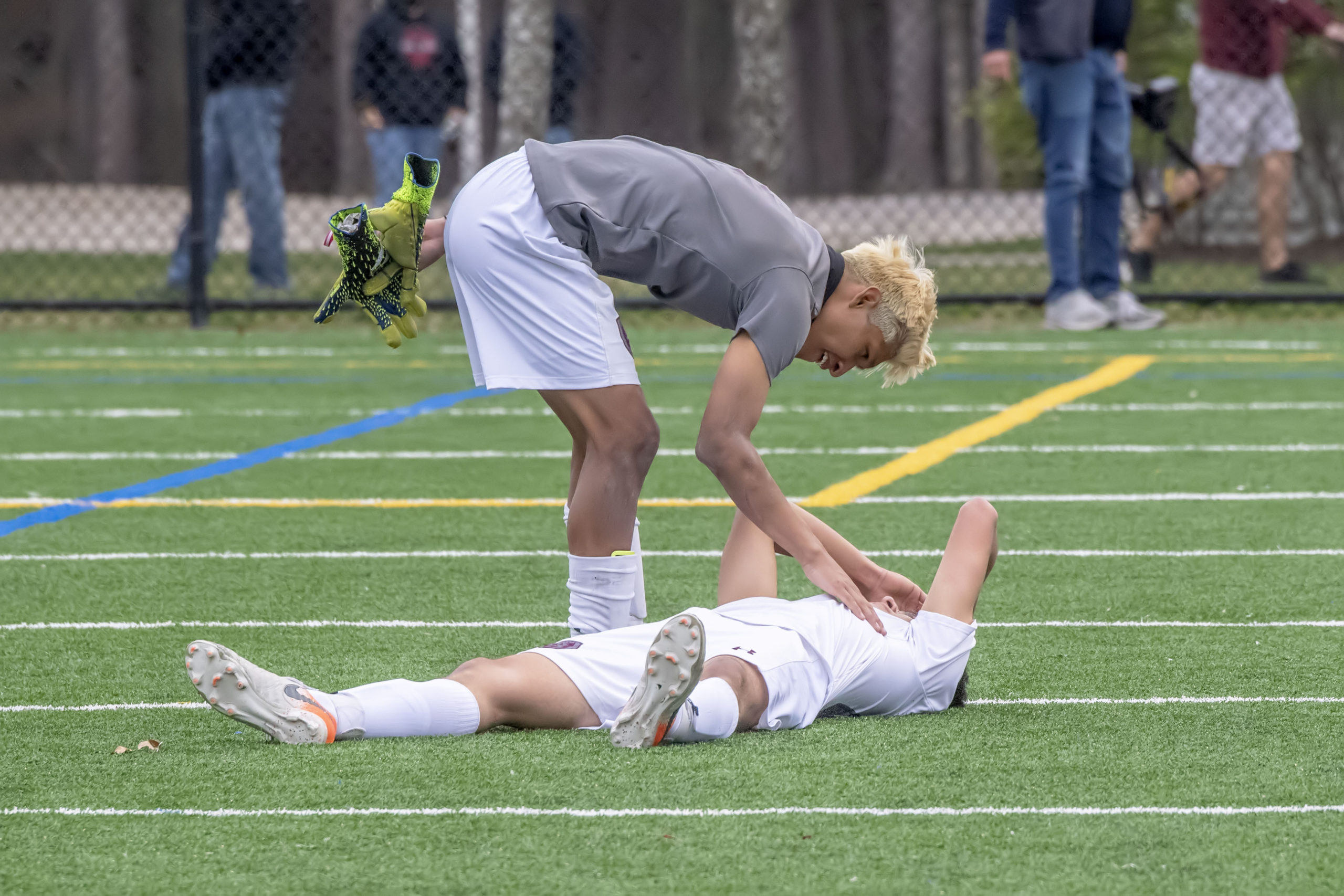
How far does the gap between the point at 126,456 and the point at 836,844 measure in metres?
5.19

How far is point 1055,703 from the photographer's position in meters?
3.99

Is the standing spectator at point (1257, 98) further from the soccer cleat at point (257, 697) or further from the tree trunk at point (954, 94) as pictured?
the tree trunk at point (954, 94)

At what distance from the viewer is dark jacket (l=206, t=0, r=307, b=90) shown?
1216cm

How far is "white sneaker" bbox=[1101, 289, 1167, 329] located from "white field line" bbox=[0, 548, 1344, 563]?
19.1ft

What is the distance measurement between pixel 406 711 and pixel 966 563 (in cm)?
124

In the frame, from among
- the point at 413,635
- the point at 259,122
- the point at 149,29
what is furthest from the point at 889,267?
the point at 149,29

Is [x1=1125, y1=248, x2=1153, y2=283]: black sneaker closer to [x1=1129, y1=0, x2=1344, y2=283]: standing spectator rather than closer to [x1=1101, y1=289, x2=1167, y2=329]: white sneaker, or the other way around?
[x1=1129, y1=0, x2=1344, y2=283]: standing spectator

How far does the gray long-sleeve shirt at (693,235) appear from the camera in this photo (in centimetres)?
401

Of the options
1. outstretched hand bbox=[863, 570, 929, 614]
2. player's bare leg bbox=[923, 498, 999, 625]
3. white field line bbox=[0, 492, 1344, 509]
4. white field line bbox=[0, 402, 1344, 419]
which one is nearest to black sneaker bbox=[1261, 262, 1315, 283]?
white field line bbox=[0, 402, 1344, 419]

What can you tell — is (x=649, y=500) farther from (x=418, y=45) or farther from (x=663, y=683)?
(x=418, y=45)

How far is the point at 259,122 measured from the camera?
1213 centimetres

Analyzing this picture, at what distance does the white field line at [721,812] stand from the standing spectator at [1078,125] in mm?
7701

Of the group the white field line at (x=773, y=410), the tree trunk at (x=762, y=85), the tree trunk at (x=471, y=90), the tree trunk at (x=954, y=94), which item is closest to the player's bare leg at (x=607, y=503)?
the white field line at (x=773, y=410)

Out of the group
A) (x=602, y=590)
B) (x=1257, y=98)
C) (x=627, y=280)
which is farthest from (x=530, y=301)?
(x=1257, y=98)
